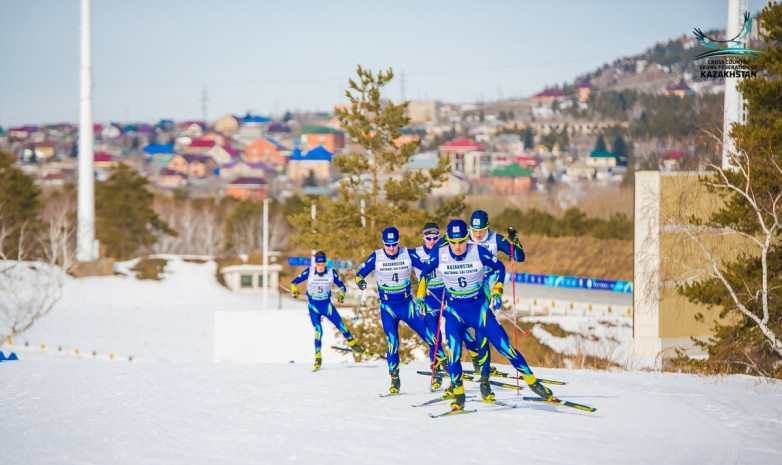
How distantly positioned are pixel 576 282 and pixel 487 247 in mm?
45638

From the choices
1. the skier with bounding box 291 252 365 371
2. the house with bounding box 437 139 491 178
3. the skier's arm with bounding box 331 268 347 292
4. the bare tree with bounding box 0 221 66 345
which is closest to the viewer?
the skier's arm with bounding box 331 268 347 292

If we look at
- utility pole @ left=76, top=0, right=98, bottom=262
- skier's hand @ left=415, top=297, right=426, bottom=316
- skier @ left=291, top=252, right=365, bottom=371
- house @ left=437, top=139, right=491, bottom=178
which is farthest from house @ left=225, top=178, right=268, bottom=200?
skier's hand @ left=415, top=297, right=426, bottom=316

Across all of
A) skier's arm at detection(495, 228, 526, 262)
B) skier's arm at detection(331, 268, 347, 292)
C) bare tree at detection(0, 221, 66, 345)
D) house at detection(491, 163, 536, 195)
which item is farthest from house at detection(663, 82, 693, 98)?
skier's arm at detection(495, 228, 526, 262)

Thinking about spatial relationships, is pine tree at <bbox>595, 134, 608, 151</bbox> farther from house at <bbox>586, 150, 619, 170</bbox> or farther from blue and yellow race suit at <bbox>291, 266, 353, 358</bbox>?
blue and yellow race suit at <bbox>291, 266, 353, 358</bbox>

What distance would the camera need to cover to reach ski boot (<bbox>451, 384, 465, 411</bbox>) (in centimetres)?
1327

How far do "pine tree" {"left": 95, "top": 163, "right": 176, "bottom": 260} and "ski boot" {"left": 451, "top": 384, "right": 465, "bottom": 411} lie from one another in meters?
76.7

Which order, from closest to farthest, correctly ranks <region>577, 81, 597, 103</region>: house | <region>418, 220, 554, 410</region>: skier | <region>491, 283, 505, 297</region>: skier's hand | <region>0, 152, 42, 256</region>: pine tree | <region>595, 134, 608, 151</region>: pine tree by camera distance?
<region>491, 283, 505, 297</region>: skier's hand, <region>418, 220, 554, 410</region>: skier, <region>0, 152, 42, 256</region>: pine tree, <region>595, 134, 608, 151</region>: pine tree, <region>577, 81, 597, 103</region>: house

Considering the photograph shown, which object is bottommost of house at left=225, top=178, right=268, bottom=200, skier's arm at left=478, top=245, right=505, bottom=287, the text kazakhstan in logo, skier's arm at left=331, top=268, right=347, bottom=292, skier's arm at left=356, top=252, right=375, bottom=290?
house at left=225, top=178, right=268, bottom=200

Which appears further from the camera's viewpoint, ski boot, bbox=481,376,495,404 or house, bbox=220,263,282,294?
house, bbox=220,263,282,294

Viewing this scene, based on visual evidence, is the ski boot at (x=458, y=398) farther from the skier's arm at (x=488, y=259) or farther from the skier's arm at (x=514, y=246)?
the skier's arm at (x=514, y=246)

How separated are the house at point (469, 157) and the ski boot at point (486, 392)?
160m

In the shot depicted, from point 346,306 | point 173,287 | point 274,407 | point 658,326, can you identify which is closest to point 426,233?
point 274,407

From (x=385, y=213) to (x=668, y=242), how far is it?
1516 cm

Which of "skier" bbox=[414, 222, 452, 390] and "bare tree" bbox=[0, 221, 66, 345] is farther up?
"skier" bbox=[414, 222, 452, 390]
